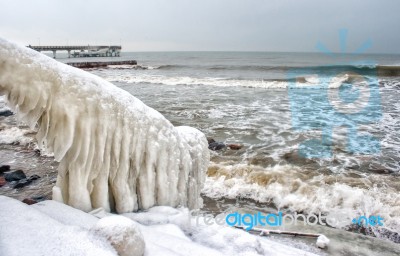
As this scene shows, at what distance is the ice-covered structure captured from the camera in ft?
11.8

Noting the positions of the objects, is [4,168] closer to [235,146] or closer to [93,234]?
[235,146]

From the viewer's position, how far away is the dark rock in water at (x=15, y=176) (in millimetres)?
8609

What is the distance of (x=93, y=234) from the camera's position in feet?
9.46

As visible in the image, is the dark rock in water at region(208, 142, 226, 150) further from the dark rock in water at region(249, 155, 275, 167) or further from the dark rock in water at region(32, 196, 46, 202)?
the dark rock in water at region(32, 196, 46, 202)

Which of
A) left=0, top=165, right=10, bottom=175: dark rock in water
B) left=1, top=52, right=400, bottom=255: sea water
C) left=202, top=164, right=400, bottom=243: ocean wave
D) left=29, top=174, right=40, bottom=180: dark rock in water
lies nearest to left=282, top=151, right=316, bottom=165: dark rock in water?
left=1, top=52, right=400, bottom=255: sea water

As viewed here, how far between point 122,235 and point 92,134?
5.10 feet

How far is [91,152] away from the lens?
3920mm

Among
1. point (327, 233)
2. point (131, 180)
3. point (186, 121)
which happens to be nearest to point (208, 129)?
point (186, 121)

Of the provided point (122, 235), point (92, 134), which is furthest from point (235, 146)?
point (122, 235)

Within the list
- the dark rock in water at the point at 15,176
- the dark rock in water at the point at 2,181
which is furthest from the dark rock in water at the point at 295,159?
the dark rock in water at the point at 2,181

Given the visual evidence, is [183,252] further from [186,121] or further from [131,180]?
[186,121]

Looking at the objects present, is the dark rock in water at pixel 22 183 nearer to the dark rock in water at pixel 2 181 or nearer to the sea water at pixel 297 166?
the dark rock in water at pixel 2 181

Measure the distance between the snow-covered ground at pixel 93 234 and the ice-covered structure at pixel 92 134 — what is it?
0.27m

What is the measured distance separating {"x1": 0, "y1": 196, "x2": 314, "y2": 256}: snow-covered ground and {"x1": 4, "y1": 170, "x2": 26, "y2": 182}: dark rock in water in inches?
230
